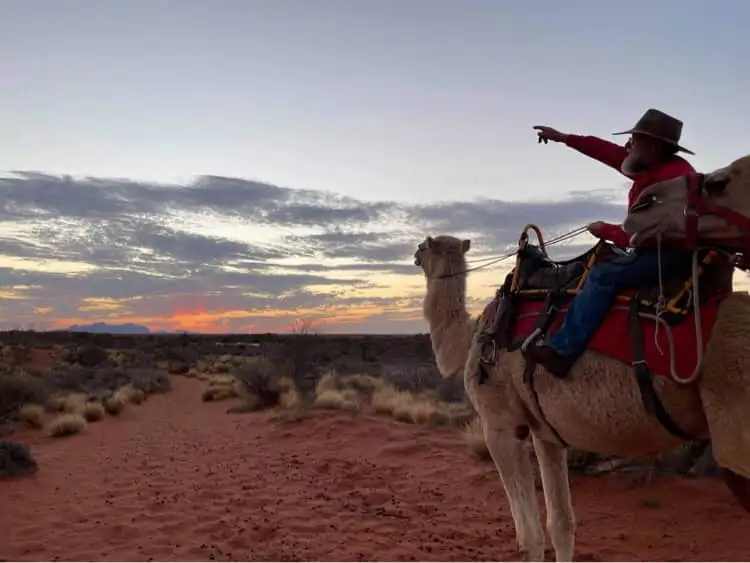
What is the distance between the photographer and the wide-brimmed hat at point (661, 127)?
464 cm

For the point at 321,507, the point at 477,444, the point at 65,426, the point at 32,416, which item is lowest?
the point at 32,416

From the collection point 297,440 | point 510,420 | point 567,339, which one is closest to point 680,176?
point 567,339

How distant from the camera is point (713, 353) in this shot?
3.99m

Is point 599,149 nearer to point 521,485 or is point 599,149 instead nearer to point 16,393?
point 521,485

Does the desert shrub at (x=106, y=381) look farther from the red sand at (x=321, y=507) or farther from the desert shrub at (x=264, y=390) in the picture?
the red sand at (x=321, y=507)

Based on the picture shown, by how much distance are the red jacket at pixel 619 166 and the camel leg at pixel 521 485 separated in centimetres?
185

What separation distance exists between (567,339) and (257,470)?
10.1 m

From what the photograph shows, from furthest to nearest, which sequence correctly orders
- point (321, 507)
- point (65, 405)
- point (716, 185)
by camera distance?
1. point (65, 405)
2. point (321, 507)
3. point (716, 185)

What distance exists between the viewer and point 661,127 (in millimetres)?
4645

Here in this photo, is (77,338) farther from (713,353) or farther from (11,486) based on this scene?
(713,353)

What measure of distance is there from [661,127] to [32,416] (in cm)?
2004

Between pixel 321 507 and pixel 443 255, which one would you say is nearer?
pixel 443 255

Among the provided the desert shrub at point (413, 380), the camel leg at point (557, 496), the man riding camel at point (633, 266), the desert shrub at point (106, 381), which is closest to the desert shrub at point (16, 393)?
the desert shrub at point (106, 381)

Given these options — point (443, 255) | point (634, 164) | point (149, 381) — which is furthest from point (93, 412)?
point (634, 164)
